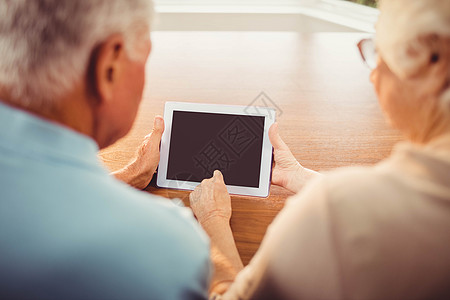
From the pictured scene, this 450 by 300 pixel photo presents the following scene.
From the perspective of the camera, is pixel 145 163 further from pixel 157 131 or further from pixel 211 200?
pixel 211 200

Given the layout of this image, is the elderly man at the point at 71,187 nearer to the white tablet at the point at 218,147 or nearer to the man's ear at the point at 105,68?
the man's ear at the point at 105,68

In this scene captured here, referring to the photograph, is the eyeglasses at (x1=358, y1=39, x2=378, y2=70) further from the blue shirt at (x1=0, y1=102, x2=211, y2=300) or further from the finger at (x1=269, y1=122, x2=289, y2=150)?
the blue shirt at (x1=0, y1=102, x2=211, y2=300)

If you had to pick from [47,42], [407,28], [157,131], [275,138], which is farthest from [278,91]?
[47,42]

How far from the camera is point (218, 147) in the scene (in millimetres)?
953

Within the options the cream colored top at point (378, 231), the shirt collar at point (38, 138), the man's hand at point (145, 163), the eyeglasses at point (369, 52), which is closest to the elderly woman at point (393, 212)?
the cream colored top at point (378, 231)

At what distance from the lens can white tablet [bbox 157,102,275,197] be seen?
0.94 metres

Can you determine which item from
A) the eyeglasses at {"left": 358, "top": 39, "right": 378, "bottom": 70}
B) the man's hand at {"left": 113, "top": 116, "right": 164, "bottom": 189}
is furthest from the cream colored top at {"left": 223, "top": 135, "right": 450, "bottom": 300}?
the man's hand at {"left": 113, "top": 116, "right": 164, "bottom": 189}

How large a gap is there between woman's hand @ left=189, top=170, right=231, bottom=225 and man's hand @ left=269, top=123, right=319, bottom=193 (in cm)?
15

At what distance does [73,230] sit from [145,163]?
595 mm

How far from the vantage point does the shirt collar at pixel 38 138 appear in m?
0.44

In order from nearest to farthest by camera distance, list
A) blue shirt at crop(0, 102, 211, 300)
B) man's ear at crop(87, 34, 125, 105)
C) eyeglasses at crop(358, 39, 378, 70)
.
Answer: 1. blue shirt at crop(0, 102, 211, 300)
2. man's ear at crop(87, 34, 125, 105)
3. eyeglasses at crop(358, 39, 378, 70)

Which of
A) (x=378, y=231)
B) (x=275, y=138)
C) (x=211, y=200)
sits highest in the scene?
(x=378, y=231)

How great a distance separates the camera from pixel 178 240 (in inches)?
18.9

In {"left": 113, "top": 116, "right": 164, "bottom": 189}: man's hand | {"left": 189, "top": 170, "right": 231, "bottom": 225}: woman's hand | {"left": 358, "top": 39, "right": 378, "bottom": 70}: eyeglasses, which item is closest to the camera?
{"left": 358, "top": 39, "right": 378, "bottom": 70}: eyeglasses
